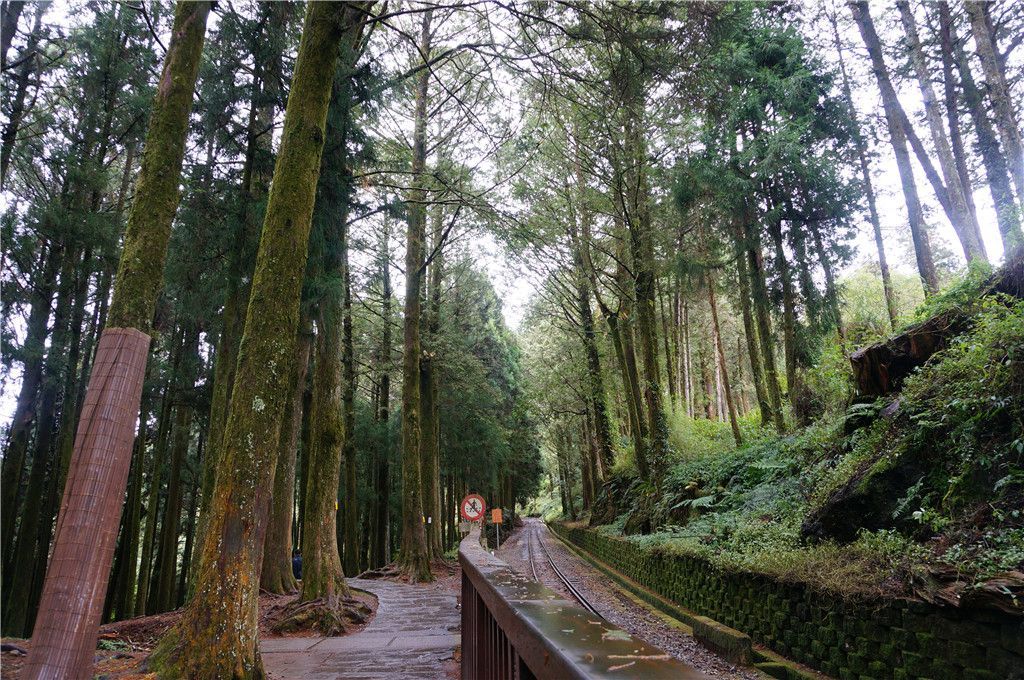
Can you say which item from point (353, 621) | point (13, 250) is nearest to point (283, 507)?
point (353, 621)

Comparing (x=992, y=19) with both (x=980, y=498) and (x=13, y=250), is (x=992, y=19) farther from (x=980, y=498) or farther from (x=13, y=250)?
(x=13, y=250)

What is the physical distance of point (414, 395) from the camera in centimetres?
1433

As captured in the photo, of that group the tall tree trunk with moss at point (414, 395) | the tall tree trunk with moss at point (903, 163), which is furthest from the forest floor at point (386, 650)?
the tall tree trunk with moss at point (903, 163)

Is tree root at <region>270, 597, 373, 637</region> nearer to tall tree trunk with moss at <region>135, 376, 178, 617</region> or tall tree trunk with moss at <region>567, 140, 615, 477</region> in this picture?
tall tree trunk with moss at <region>135, 376, 178, 617</region>

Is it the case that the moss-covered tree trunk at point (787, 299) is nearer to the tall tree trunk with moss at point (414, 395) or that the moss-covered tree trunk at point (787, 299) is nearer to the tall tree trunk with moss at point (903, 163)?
the tall tree trunk with moss at point (903, 163)

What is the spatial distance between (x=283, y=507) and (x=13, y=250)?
22.1ft

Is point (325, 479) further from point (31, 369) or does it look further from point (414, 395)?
point (31, 369)

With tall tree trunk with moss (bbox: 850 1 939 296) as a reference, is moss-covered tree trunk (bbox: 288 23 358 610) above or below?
below

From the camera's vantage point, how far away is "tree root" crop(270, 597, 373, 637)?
26.3ft

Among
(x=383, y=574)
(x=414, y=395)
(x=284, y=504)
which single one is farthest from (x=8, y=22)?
(x=383, y=574)

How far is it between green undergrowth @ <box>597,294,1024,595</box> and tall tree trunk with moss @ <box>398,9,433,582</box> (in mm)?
7007

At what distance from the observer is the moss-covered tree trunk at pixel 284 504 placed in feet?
35.6

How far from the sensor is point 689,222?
16734 mm

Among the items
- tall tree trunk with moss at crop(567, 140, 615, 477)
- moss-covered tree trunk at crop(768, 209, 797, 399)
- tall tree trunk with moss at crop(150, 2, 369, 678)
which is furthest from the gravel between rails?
moss-covered tree trunk at crop(768, 209, 797, 399)
